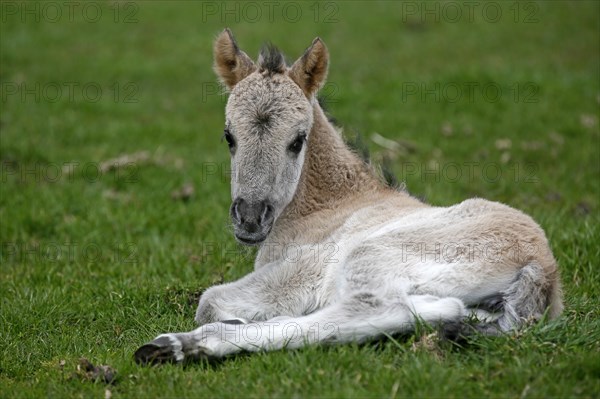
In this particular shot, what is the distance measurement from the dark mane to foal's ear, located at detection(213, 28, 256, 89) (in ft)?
0.54

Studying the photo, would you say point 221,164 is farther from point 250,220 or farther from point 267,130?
point 250,220

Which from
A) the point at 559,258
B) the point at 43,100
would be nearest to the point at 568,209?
the point at 559,258

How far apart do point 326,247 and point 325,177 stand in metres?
0.89

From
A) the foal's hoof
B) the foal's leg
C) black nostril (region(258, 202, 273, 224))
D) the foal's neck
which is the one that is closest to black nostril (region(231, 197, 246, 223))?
black nostril (region(258, 202, 273, 224))

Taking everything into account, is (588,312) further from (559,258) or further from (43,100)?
(43,100)

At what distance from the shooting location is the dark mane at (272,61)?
253 inches

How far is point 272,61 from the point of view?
21.1ft

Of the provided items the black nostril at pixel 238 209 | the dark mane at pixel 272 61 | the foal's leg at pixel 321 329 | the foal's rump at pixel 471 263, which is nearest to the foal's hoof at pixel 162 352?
the foal's leg at pixel 321 329

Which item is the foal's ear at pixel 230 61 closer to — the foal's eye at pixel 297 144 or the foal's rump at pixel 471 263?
the foal's eye at pixel 297 144

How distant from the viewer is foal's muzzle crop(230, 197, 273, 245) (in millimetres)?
5840

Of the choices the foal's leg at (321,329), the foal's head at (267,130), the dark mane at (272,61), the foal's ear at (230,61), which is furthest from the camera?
the foal's ear at (230,61)

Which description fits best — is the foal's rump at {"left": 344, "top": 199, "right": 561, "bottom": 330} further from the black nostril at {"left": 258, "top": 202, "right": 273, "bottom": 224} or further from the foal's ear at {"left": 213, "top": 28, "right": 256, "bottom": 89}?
the foal's ear at {"left": 213, "top": 28, "right": 256, "bottom": 89}

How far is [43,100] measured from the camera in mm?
13953

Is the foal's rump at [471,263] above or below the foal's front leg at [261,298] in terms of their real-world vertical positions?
above
